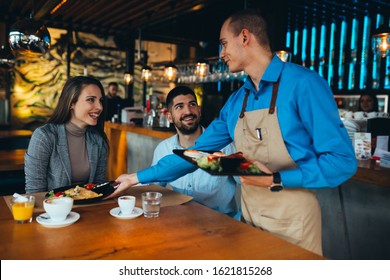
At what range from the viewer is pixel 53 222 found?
1.43m

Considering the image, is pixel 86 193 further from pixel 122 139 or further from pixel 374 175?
pixel 122 139

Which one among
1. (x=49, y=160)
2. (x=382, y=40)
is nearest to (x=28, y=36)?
(x=49, y=160)

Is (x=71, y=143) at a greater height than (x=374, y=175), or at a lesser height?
greater

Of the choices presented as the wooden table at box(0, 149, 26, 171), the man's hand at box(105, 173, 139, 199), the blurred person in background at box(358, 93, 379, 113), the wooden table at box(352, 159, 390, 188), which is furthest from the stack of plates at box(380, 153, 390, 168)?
the blurred person in background at box(358, 93, 379, 113)

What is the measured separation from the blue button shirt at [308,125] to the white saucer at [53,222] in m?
0.88

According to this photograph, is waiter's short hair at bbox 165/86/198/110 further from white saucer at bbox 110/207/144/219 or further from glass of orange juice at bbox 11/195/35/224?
glass of orange juice at bbox 11/195/35/224

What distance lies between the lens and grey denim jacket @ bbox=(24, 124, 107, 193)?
7.48ft

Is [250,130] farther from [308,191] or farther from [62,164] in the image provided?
[62,164]

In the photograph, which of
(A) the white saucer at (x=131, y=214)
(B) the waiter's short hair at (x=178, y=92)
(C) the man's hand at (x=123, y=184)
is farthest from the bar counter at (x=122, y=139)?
(A) the white saucer at (x=131, y=214)

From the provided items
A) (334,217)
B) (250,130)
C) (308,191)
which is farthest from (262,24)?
(334,217)

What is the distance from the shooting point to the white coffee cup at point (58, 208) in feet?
4.66

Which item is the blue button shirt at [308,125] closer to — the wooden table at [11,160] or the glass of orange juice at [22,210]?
the glass of orange juice at [22,210]

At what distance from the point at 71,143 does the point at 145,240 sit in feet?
4.70

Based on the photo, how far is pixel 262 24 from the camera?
171 centimetres
